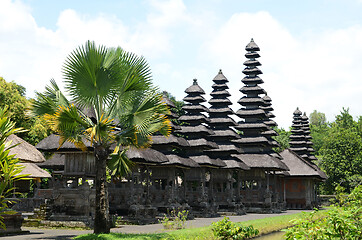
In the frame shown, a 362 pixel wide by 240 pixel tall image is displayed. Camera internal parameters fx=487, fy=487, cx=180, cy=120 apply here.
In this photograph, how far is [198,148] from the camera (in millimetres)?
38938

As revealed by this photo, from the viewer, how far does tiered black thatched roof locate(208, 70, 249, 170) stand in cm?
4200

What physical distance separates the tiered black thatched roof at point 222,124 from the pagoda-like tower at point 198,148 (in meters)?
1.21

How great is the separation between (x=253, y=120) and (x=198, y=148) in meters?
11.0

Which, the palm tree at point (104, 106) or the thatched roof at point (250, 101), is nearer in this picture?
the palm tree at point (104, 106)

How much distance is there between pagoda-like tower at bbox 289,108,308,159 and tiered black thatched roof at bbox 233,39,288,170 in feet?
60.7

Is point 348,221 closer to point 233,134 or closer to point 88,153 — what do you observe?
point 88,153

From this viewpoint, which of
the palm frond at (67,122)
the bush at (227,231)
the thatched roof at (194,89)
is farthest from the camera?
the thatched roof at (194,89)

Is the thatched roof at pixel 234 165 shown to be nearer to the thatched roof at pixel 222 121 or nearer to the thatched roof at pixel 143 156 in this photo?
the thatched roof at pixel 222 121

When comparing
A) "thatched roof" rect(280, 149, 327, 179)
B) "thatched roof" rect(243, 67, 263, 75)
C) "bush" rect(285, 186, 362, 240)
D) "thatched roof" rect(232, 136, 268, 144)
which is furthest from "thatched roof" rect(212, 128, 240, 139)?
"bush" rect(285, 186, 362, 240)

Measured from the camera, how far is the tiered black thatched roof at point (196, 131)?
37.9 metres

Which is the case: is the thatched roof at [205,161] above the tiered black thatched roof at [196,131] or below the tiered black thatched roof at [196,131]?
below

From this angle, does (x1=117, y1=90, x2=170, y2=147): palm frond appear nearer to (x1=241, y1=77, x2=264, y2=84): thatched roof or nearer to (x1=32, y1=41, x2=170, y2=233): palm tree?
(x1=32, y1=41, x2=170, y2=233): palm tree

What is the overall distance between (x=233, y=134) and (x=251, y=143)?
12.7 feet

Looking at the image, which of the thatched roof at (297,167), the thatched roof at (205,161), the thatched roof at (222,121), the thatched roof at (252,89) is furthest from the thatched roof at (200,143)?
Answer: the thatched roof at (297,167)
